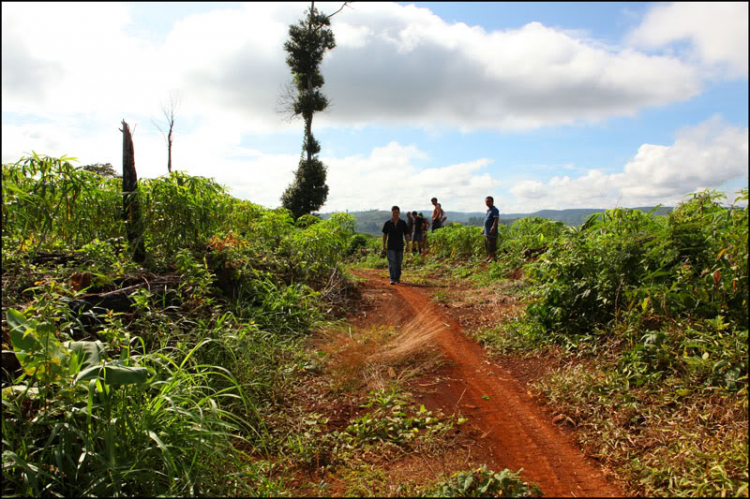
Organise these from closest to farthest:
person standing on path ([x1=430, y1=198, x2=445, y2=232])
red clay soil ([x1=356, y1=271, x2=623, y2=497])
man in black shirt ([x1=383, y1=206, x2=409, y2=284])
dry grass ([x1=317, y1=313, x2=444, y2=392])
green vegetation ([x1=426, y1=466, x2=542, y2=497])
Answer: green vegetation ([x1=426, y1=466, x2=542, y2=497]) → red clay soil ([x1=356, y1=271, x2=623, y2=497]) → dry grass ([x1=317, y1=313, x2=444, y2=392]) → man in black shirt ([x1=383, y1=206, x2=409, y2=284]) → person standing on path ([x1=430, y1=198, x2=445, y2=232])

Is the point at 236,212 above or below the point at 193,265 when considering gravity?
above

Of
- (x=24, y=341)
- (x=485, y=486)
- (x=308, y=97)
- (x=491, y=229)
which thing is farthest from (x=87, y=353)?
(x=308, y=97)

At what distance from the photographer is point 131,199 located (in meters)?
4.87

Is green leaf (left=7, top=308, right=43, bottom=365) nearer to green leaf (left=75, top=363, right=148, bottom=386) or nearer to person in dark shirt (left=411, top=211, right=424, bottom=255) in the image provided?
green leaf (left=75, top=363, right=148, bottom=386)

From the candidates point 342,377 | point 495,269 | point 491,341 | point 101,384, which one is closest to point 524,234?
point 495,269

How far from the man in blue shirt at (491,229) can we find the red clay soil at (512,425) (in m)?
6.08

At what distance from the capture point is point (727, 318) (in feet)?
10.4

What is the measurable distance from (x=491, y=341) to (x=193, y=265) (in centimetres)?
344

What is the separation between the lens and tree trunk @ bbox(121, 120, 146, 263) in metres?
4.83

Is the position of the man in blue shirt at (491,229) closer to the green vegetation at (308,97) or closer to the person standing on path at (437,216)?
the person standing on path at (437,216)

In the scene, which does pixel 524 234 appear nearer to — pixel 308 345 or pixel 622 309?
pixel 622 309

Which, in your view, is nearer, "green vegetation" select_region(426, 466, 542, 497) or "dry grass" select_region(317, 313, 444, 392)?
"green vegetation" select_region(426, 466, 542, 497)

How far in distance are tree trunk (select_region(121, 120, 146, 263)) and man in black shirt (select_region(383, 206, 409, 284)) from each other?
476 centimetres

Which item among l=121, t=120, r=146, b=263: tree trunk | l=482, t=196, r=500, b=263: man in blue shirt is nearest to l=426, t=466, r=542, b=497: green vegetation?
l=121, t=120, r=146, b=263: tree trunk
